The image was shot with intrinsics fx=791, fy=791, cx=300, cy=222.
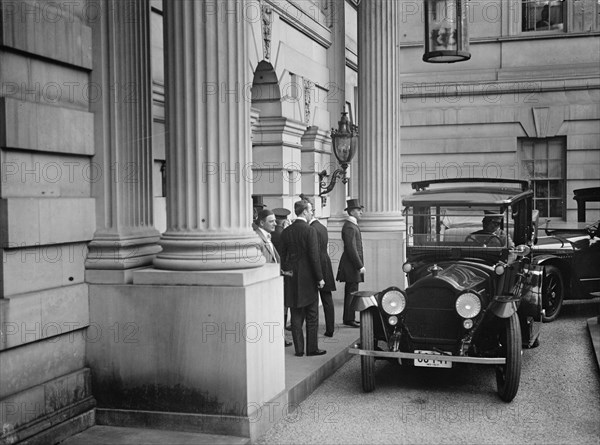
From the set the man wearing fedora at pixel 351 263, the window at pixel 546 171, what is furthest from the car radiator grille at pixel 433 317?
the window at pixel 546 171

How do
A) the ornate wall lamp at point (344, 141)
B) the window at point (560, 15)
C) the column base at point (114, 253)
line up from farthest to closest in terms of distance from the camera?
the window at point (560, 15), the ornate wall lamp at point (344, 141), the column base at point (114, 253)

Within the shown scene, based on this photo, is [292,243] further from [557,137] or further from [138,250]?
[557,137]

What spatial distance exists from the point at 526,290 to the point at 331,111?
7954 millimetres

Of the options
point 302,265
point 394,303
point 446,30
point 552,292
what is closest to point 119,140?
point 302,265

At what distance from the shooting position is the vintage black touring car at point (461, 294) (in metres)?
8.56

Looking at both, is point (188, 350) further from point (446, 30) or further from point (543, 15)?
point (543, 15)

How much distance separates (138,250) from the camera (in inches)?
304

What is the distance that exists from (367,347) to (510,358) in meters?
1.57

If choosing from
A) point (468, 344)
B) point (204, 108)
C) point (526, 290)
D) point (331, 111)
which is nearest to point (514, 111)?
point (331, 111)

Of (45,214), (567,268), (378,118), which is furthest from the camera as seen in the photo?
(378,118)

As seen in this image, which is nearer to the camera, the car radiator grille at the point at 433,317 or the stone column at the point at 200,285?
the stone column at the point at 200,285

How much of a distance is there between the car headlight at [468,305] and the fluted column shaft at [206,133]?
2607mm

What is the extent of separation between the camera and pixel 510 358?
327 inches

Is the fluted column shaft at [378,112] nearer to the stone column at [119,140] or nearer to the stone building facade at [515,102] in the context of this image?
the stone building facade at [515,102]
